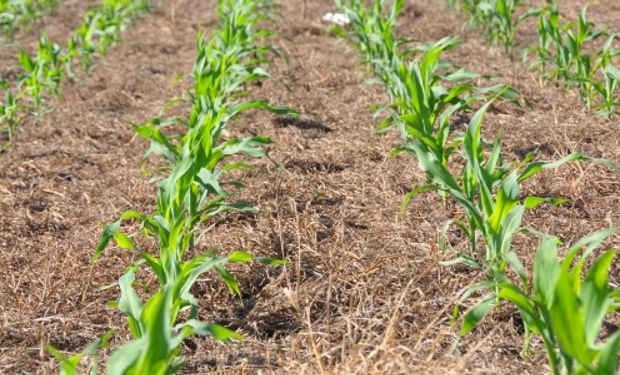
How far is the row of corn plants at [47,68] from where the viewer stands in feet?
16.1

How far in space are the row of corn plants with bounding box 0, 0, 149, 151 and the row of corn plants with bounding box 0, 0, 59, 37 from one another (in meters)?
0.63

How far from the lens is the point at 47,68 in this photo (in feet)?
20.0

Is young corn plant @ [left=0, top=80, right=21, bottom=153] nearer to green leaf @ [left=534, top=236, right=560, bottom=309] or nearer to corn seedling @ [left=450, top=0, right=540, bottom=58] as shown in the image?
corn seedling @ [left=450, top=0, right=540, bottom=58]

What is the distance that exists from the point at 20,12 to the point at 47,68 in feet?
11.9

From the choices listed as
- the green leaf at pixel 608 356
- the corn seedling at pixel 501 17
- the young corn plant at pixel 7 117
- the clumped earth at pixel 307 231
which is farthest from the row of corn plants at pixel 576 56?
the young corn plant at pixel 7 117

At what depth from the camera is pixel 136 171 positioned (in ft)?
13.1

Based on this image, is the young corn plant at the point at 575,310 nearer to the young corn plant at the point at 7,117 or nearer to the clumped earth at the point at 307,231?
the clumped earth at the point at 307,231

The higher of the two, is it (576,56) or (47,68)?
(576,56)

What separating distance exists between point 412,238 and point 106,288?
110 cm

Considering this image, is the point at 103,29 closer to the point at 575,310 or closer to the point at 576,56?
the point at 576,56

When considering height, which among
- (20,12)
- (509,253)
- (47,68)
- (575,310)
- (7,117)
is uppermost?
(575,310)

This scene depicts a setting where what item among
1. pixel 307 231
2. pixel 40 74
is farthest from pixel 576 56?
pixel 40 74

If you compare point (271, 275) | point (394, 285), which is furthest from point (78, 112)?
point (394, 285)

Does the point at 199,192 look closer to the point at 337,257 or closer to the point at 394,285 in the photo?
the point at 337,257
